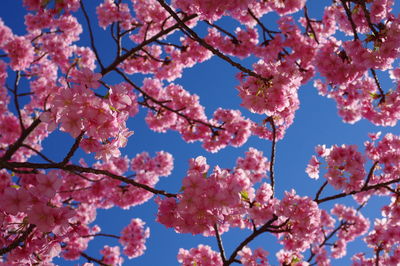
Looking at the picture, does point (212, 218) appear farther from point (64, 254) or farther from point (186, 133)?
point (64, 254)

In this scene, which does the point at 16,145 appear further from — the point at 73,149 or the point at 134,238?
the point at 134,238

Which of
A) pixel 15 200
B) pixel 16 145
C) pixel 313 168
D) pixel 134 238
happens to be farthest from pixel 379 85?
pixel 134 238

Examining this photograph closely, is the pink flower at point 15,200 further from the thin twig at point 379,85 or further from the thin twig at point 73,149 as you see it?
the thin twig at point 379,85

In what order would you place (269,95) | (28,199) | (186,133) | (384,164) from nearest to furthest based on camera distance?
(28,199) → (269,95) → (384,164) → (186,133)

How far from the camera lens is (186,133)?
8.89 metres

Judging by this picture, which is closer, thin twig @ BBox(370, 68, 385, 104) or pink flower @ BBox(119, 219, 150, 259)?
thin twig @ BBox(370, 68, 385, 104)

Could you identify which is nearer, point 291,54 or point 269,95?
point 269,95

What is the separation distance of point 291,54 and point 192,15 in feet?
8.99

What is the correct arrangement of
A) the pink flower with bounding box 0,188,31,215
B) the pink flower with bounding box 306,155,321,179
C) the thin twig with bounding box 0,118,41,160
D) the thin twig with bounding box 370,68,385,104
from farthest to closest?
1. the pink flower with bounding box 306,155,321,179
2. the thin twig with bounding box 0,118,41,160
3. the thin twig with bounding box 370,68,385,104
4. the pink flower with bounding box 0,188,31,215

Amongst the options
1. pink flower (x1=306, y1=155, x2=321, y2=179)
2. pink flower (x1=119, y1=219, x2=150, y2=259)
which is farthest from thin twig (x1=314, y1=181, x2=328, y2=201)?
pink flower (x1=119, y1=219, x2=150, y2=259)

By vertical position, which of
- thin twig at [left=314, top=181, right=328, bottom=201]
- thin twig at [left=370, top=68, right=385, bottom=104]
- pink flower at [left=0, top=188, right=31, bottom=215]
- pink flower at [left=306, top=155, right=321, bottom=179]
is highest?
thin twig at [left=370, top=68, right=385, bottom=104]

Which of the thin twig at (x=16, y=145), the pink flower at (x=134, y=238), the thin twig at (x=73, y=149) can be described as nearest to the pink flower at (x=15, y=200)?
the thin twig at (x=73, y=149)

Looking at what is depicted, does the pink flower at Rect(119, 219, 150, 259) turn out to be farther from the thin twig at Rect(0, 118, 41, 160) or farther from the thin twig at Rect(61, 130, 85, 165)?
the thin twig at Rect(61, 130, 85, 165)

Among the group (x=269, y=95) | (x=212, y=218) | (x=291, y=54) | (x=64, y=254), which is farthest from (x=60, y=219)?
(x=64, y=254)
